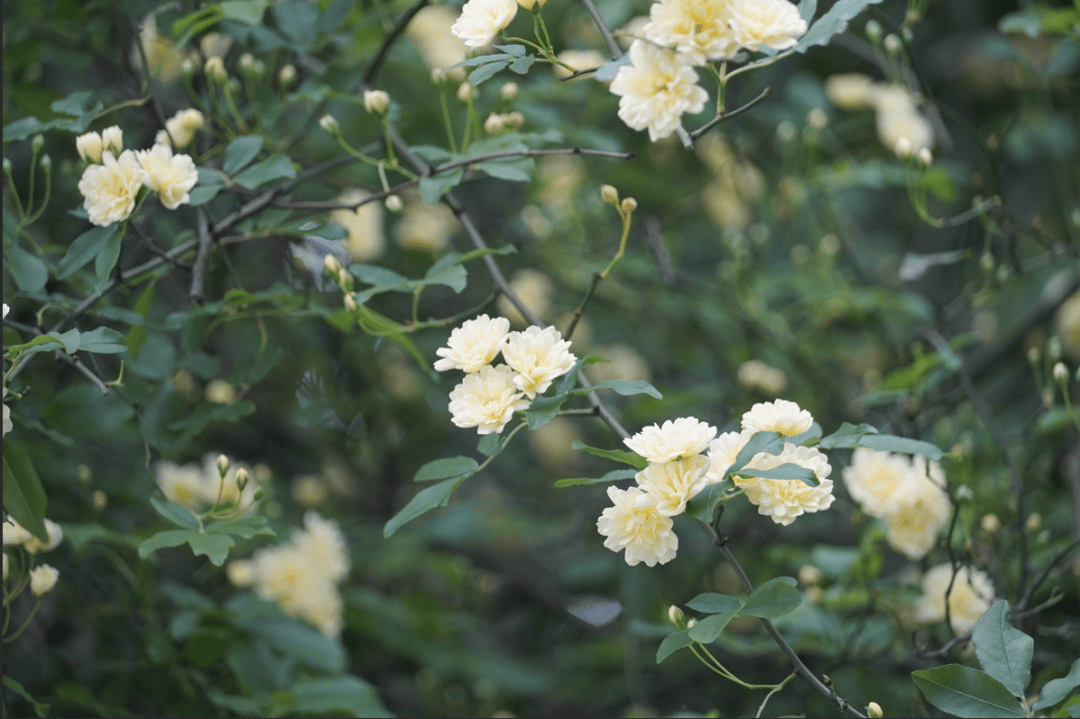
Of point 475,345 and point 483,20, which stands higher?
point 483,20

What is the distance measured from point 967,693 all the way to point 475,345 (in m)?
0.57

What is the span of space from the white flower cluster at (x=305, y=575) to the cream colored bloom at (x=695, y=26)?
1.11 meters

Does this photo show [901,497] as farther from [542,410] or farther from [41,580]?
[41,580]

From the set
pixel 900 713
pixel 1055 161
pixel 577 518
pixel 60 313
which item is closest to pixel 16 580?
pixel 60 313

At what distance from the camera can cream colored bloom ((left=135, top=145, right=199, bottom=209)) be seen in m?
0.93

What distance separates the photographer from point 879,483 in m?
1.21

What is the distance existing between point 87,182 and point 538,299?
147cm

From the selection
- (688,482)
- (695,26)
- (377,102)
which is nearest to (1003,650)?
(688,482)

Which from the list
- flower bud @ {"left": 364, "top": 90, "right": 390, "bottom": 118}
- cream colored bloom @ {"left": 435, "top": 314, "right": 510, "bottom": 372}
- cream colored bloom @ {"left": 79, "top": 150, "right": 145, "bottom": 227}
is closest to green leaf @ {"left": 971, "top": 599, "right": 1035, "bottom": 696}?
cream colored bloom @ {"left": 435, "top": 314, "right": 510, "bottom": 372}

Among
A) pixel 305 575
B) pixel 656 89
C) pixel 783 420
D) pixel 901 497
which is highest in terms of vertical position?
pixel 656 89

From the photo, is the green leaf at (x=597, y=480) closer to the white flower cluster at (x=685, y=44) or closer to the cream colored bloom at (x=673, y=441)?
the cream colored bloom at (x=673, y=441)

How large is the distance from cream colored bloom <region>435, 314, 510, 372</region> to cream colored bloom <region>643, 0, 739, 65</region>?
31cm

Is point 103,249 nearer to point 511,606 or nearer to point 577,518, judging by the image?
point 577,518

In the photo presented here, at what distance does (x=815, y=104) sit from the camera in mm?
1959
